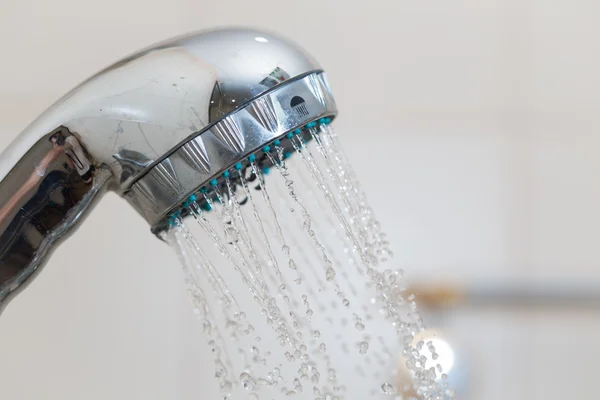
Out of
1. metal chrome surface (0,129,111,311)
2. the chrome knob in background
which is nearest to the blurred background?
the chrome knob in background

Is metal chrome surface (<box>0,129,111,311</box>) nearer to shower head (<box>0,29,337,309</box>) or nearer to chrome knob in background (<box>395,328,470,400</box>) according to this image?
shower head (<box>0,29,337,309</box>)

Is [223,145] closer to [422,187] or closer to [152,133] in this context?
[152,133]

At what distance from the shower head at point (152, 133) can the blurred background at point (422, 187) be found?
0.38m

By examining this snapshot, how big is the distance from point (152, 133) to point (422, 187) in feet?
1.53

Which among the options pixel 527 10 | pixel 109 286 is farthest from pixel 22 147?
pixel 527 10

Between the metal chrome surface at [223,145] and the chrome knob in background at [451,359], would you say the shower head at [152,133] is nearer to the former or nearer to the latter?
the metal chrome surface at [223,145]

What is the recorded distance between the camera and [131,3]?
74 centimetres

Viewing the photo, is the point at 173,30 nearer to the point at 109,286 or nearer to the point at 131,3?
the point at 131,3

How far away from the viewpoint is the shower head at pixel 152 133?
1.10ft

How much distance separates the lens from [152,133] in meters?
0.34

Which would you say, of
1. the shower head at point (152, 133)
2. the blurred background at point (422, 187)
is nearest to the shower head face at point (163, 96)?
the shower head at point (152, 133)

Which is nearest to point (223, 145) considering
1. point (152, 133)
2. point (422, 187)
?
point (152, 133)

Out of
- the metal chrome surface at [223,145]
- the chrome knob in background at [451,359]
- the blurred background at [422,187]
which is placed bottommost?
the chrome knob in background at [451,359]

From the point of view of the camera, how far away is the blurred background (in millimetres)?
715
